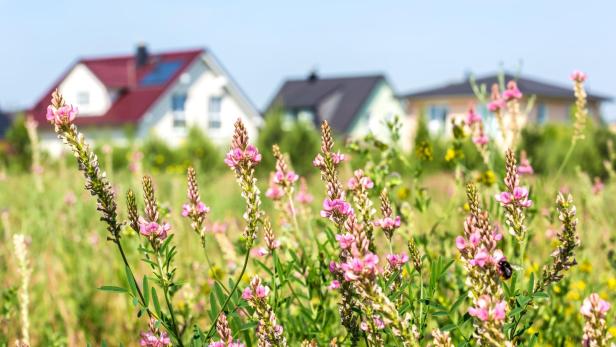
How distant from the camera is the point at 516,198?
6.05 feet

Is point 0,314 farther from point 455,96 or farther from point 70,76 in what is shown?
point 455,96

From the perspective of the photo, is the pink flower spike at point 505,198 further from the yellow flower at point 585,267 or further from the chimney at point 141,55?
the chimney at point 141,55

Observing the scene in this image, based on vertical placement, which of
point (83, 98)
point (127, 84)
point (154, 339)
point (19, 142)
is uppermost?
point (127, 84)

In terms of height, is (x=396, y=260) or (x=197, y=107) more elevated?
(x=197, y=107)

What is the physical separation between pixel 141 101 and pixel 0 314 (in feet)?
118

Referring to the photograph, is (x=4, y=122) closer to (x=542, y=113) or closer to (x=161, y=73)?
(x=161, y=73)

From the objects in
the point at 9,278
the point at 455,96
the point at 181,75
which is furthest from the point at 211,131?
the point at 9,278

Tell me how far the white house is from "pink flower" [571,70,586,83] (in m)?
34.9

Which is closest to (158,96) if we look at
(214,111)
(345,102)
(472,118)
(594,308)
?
(214,111)

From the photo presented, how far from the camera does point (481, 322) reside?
5.18 feet

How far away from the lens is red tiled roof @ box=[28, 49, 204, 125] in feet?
123

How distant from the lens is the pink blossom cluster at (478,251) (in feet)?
5.30

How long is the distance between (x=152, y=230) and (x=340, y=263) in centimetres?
53

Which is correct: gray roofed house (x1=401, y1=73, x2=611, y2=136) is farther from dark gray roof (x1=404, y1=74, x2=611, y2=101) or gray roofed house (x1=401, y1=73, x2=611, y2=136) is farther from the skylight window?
the skylight window
